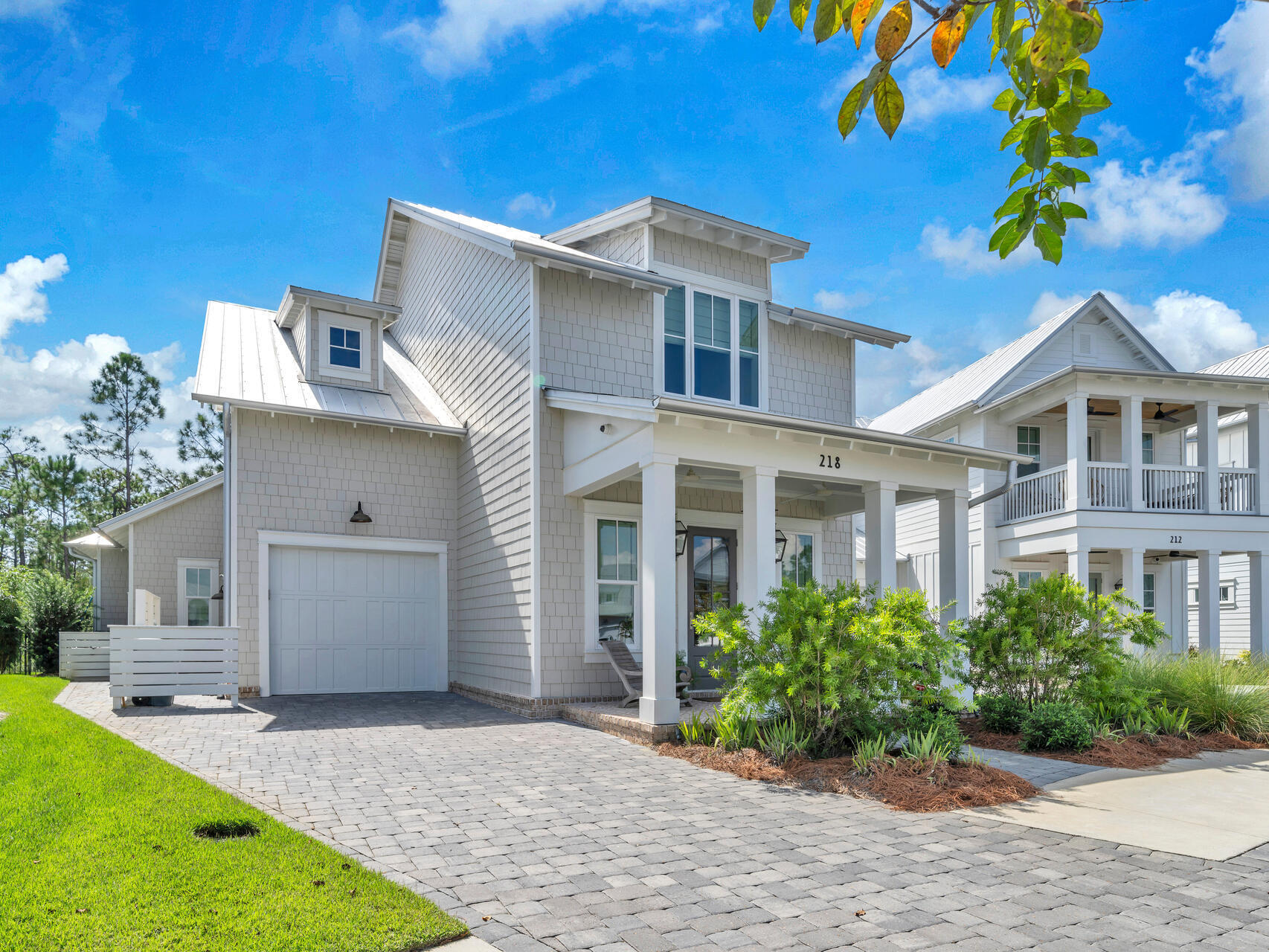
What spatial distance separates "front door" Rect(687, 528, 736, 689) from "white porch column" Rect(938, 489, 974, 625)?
2.97m

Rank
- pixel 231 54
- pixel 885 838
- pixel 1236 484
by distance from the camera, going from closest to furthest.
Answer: pixel 885 838, pixel 231 54, pixel 1236 484

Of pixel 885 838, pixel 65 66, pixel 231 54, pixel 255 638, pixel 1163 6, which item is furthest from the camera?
pixel 65 66

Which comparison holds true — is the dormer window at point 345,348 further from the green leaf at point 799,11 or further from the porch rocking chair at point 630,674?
the green leaf at point 799,11

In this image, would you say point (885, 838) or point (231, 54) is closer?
point (885, 838)

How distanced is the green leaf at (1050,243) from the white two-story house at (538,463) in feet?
21.2

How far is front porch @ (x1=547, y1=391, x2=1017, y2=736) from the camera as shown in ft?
28.0

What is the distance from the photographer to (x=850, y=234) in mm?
12516

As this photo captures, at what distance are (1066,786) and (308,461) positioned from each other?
1027cm

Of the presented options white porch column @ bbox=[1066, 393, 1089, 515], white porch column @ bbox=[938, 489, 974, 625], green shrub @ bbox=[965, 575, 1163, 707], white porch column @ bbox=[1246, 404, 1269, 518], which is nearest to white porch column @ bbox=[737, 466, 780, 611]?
green shrub @ bbox=[965, 575, 1163, 707]

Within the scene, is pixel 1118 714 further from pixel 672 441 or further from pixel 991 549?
pixel 991 549

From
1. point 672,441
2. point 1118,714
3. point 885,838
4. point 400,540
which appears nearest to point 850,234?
point 672,441

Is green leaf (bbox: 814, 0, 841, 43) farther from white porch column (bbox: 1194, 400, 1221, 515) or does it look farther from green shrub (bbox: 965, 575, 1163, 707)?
white porch column (bbox: 1194, 400, 1221, 515)

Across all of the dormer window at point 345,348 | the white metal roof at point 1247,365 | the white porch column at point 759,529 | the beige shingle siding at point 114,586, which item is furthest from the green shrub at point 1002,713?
the beige shingle siding at point 114,586

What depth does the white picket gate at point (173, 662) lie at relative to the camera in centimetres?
1022
